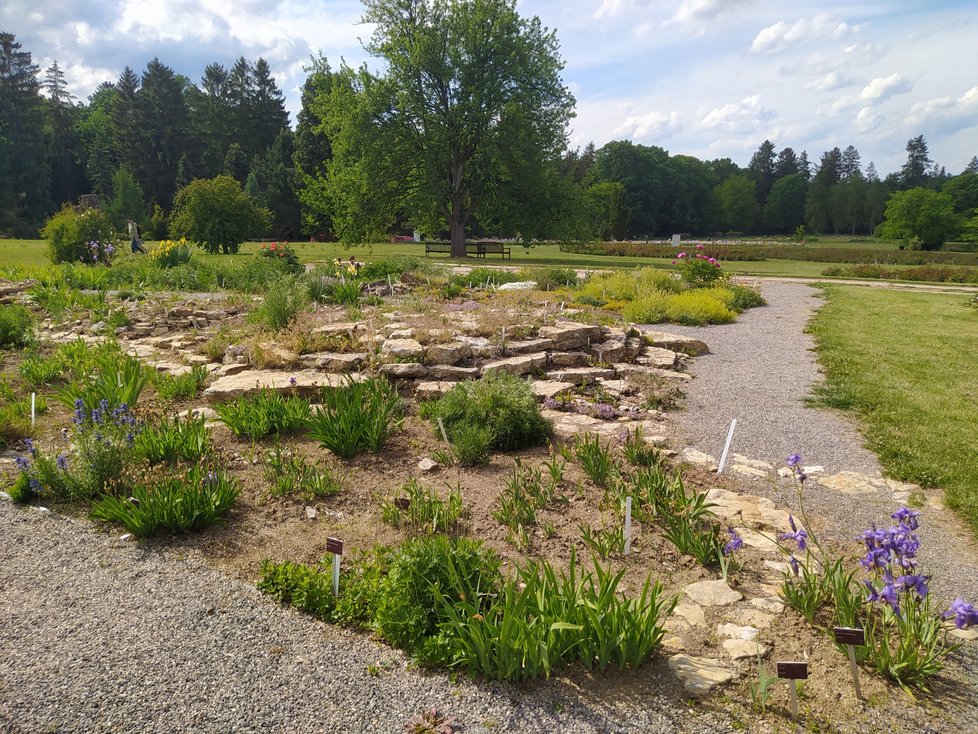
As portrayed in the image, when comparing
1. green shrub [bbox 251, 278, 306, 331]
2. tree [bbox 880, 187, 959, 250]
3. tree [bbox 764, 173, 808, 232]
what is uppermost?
tree [bbox 764, 173, 808, 232]

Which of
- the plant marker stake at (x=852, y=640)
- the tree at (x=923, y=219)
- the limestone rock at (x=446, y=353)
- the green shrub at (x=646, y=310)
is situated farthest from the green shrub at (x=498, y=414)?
the tree at (x=923, y=219)

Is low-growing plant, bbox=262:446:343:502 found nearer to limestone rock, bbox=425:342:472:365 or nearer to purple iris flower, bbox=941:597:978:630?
limestone rock, bbox=425:342:472:365

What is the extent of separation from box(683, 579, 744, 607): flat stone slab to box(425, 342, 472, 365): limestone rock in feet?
13.5

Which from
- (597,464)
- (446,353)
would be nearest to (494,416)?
(597,464)

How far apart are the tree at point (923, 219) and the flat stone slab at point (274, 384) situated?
55.7 meters

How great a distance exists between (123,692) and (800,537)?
2.88 m

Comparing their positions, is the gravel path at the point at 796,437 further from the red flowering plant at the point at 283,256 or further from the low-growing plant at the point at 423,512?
the red flowering plant at the point at 283,256

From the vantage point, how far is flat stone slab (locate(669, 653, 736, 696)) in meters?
2.53

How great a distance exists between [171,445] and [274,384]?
4.42 feet

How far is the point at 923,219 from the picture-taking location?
50906 mm

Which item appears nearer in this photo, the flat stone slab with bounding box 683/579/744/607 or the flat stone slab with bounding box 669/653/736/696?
the flat stone slab with bounding box 669/653/736/696

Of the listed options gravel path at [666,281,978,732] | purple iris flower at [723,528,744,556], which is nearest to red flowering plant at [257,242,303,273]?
gravel path at [666,281,978,732]

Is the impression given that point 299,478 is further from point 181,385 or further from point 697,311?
point 697,311

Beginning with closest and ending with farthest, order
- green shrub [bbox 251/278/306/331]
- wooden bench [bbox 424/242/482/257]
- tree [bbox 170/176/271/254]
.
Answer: green shrub [bbox 251/278/306/331] < tree [bbox 170/176/271/254] < wooden bench [bbox 424/242/482/257]
